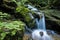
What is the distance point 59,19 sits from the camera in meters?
10.4

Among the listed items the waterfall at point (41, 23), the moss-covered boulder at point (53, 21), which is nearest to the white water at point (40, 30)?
the waterfall at point (41, 23)

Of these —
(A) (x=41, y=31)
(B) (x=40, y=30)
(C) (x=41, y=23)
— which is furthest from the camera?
(C) (x=41, y=23)

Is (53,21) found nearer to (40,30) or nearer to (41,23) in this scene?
(41,23)

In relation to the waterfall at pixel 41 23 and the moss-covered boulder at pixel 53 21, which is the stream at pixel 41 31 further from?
the moss-covered boulder at pixel 53 21

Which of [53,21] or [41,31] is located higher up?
[53,21]

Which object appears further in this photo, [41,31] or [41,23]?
[41,23]

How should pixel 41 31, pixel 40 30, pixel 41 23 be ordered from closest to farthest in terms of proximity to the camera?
pixel 41 31 → pixel 40 30 → pixel 41 23

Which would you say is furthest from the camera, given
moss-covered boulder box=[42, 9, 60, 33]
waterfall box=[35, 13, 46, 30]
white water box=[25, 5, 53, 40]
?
moss-covered boulder box=[42, 9, 60, 33]

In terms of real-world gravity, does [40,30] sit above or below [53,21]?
below

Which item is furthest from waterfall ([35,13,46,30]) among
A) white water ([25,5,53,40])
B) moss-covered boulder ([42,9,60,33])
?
moss-covered boulder ([42,9,60,33])

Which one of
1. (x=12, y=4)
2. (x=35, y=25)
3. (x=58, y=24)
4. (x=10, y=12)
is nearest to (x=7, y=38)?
(x=10, y=12)

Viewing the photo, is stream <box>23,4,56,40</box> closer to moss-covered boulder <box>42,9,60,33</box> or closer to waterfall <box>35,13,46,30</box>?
waterfall <box>35,13,46,30</box>

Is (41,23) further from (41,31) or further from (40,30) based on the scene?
(41,31)

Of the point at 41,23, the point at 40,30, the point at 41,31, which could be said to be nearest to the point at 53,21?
the point at 41,23
